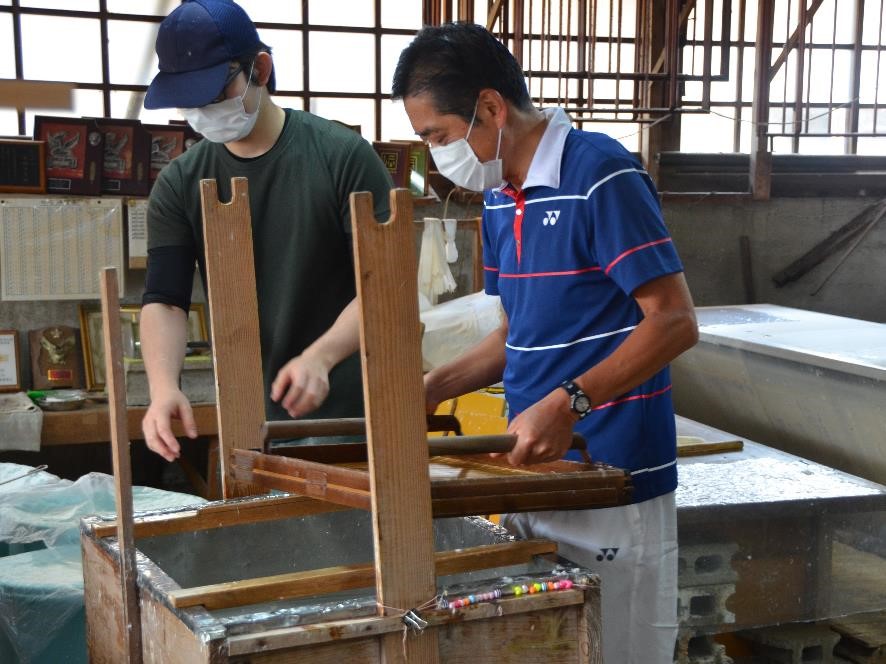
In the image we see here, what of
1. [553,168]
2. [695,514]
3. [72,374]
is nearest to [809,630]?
[695,514]

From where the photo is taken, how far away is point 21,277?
5016mm

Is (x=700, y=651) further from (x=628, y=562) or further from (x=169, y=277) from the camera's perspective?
(x=169, y=277)

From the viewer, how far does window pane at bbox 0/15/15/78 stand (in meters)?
5.69

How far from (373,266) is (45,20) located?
5483mm

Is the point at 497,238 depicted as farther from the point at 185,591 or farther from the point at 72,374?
the point at 72,374

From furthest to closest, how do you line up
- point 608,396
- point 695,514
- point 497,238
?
1. point 695,514
2. point 497,238
3. point 608,396

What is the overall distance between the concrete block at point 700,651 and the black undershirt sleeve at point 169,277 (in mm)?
1486

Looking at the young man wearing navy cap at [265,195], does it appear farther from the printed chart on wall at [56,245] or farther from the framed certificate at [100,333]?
the printed chart on wall at [56,245]

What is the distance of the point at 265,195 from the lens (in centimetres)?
191

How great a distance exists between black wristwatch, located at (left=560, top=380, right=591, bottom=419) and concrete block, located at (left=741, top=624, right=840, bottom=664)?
1733mm

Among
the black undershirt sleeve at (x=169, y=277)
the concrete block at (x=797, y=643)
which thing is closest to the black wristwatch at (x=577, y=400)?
the black undershirt sleeve at (x=169, y=277)

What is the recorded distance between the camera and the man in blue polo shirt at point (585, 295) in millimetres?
1412

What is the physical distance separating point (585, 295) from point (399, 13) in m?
5.39

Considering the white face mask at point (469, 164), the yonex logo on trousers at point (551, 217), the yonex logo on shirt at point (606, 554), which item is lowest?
the yonex logo on shirt at point (606, 554)
